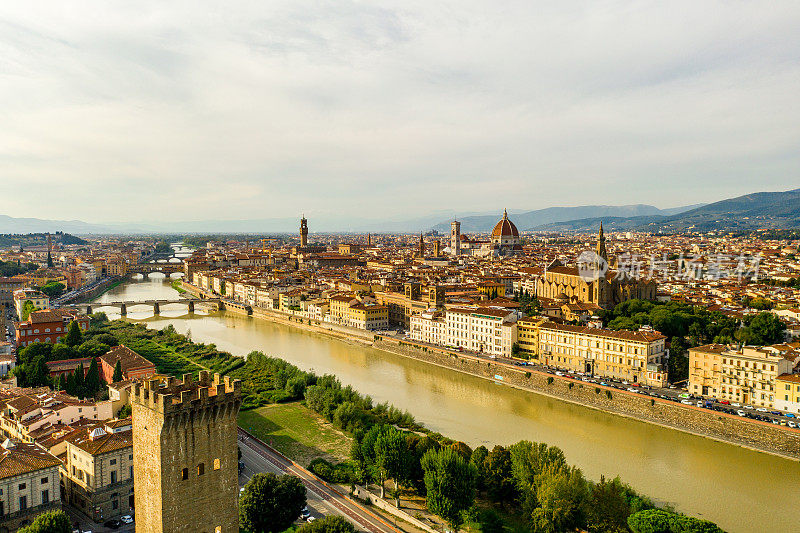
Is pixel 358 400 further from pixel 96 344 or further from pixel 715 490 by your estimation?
pixel 96 344

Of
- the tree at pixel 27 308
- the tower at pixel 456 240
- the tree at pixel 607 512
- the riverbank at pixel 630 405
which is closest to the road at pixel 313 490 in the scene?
the tree at pixel 607 512

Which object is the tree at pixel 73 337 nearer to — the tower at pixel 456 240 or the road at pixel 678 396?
the road at pixel 678 396

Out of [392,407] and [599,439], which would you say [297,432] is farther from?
[599,439]

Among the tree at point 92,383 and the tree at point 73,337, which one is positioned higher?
the tree at point 73,337

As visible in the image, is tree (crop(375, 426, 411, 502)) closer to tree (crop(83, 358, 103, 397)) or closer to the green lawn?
the green lawn

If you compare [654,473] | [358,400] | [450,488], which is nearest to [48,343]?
[358,400]

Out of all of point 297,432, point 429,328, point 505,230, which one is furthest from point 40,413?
point 505,230
